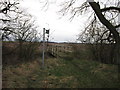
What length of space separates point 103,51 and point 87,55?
7.66ft

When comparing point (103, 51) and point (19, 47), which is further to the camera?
point (103, 51)

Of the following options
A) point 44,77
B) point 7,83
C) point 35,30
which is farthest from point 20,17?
point 7,83

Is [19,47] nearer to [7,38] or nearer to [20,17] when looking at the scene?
[7,38]

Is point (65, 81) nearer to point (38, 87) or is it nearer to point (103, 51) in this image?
point (38, 87)

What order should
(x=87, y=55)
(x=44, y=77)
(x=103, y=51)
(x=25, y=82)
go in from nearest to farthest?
1. (x=25, y=82)
2. (x=44, y=77)
3. (x=103, y=51)
4. (x=87, y=55)

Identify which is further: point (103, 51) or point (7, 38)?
point (103, 51)

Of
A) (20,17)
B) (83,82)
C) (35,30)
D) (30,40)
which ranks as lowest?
(83,82)

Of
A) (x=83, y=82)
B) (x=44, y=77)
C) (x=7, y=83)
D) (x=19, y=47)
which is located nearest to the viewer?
(x=7, y=83)

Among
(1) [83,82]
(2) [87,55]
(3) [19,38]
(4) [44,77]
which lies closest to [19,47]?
(3) [19,38]

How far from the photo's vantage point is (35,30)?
15.8m

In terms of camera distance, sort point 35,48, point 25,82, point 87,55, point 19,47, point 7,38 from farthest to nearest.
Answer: point 87,55, point 35,48, point 19,47, point 7,38, point 25,82

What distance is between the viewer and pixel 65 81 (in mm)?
10188

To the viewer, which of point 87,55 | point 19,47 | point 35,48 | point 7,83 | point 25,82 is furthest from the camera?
point 87,55

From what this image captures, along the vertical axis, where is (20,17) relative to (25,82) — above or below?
above
